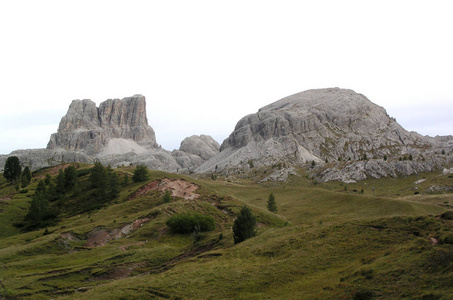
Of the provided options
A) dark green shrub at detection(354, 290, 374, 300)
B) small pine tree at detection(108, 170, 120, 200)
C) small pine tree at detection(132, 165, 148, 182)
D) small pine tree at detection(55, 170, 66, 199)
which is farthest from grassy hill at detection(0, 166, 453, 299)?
small pine tree at detection(55, 170, 66, 199)

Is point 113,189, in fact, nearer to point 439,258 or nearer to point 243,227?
point 243,227

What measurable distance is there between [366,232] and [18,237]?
62246 mm

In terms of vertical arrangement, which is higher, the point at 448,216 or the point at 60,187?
the point at 60,187

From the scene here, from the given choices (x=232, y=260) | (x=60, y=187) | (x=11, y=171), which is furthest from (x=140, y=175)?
(x=232, y=260)

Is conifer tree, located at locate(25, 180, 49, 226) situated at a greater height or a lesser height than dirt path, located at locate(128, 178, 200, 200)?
lesser

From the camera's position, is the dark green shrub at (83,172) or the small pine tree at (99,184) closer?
the small pine tree at (99,184)

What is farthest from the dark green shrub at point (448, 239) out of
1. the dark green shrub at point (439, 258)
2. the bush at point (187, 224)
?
the bush at point (187, 224)

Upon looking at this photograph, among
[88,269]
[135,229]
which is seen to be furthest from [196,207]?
[88,269]

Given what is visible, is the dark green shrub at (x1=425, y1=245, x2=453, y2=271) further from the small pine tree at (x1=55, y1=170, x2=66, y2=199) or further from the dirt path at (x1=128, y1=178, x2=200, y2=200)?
the small pine tree at (x1=55, y1=170, x2=66, y2=199)

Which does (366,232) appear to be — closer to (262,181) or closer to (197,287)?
(197,287)

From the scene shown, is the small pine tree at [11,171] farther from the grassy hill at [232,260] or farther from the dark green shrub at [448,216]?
the dark green shrub at [448,216]

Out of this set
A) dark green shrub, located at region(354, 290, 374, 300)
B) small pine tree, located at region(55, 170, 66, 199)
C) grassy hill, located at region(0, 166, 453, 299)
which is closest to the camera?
dark green shrub, located at region(354, 290, 374, 300)

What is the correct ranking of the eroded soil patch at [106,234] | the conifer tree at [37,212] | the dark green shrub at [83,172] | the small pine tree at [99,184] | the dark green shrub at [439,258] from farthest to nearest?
the dark green shrub at [83,172], the small pine tree at [99,184], the conifer tree at [37,212], the eroded soil patch at [106,234], the dark green shrub at [439,258]

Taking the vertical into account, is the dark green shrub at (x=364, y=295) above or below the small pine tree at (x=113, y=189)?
below
